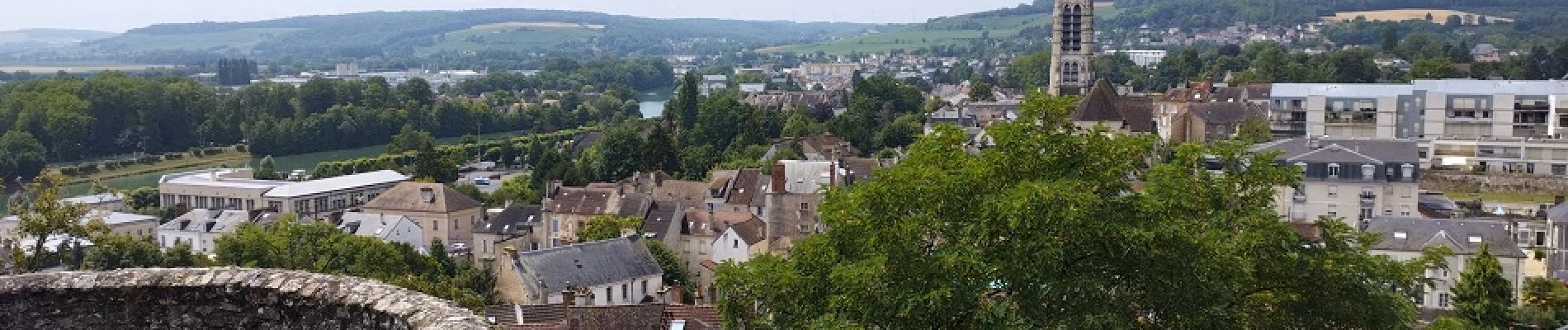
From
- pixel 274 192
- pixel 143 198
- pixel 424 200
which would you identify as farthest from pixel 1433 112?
pixel 143 198

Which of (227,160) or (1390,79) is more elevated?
(1390,79)

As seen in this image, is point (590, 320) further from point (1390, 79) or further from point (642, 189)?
point (1390, 79)

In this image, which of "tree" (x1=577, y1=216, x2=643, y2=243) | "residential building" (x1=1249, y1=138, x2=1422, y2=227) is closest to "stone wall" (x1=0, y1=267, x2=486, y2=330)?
"tree" (x1=577, y1=216, x2=643, y2=243)

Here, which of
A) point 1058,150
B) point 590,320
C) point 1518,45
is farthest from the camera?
point 1518,45

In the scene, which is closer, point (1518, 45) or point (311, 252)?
point (311, 252)

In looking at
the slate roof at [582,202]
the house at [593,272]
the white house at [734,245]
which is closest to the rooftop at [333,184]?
Result: the slate roof at [582,202]

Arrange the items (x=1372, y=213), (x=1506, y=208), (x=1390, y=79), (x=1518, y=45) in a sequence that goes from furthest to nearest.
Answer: (x=1518, y=45) → (x=1390, y=79) → (x=1506, y=208) → (x=1372, y=213)

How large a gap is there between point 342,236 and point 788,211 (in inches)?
525

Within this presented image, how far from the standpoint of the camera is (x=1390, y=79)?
91.9 metres

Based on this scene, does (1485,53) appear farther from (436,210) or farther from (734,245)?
(734,245)

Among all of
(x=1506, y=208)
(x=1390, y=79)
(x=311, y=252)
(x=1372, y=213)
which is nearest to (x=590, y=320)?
(x=311, y=252)

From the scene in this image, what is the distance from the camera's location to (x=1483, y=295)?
26.7 meters

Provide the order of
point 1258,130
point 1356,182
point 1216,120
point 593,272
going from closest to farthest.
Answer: point 593,272 → point 1356,182 → point 1258,130 → point 1216,120

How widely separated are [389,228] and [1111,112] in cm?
3100
